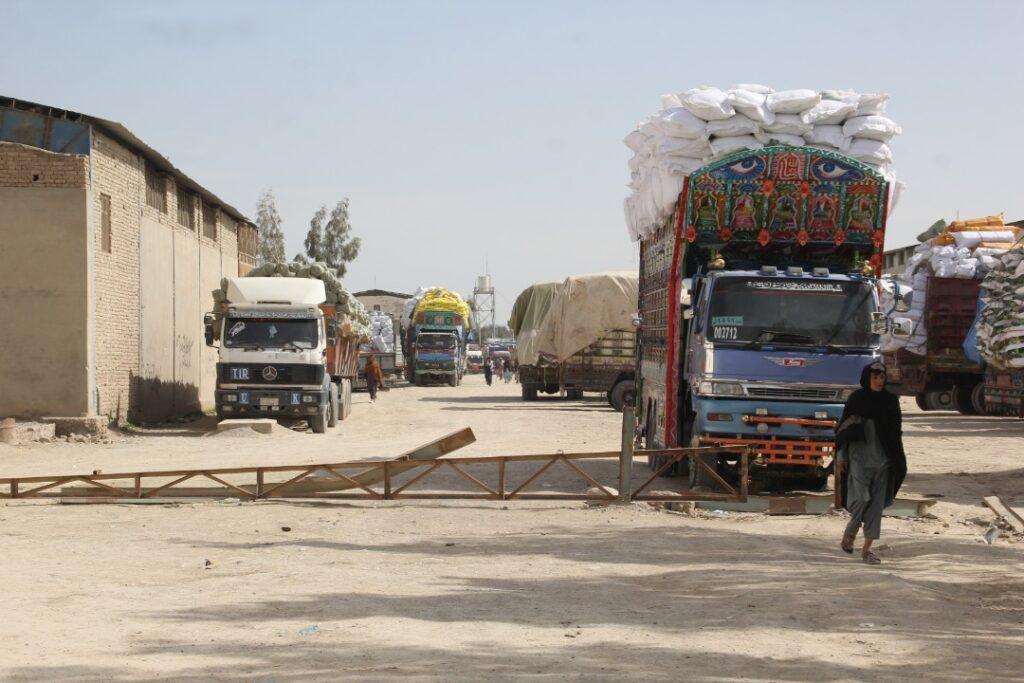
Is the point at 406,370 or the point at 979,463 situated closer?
the point at 979,463

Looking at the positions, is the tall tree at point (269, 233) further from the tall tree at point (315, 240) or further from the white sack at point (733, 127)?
the white sack at point (733, 127)

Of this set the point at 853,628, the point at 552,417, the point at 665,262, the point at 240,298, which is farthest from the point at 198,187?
the point at 853,628

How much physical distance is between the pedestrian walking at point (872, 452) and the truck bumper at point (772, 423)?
3640mm

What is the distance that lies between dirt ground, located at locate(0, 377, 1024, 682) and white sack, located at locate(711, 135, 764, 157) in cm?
453

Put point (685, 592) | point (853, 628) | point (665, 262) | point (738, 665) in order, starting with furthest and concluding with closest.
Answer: point (665, 262), point (685, 592), point (853, 628), point (738, 665)

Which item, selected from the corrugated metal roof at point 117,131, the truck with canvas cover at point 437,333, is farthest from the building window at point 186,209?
the truck with canvas cover at point 437,333

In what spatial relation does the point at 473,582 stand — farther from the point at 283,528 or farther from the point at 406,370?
Answer: the point at 406,370

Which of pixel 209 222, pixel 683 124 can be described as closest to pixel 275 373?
pixel 683 124

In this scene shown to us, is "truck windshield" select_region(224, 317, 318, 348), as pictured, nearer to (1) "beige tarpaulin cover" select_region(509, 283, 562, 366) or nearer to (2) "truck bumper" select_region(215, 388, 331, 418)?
(2) "truck bumper" select_region(215, 388, 331, 418)

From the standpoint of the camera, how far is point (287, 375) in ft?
83.4

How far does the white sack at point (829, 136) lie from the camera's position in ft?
49.7

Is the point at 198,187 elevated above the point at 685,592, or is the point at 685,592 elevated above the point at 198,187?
the point at 198,187

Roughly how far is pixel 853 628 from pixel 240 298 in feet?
65.9

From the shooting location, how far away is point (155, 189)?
97.3 ft
